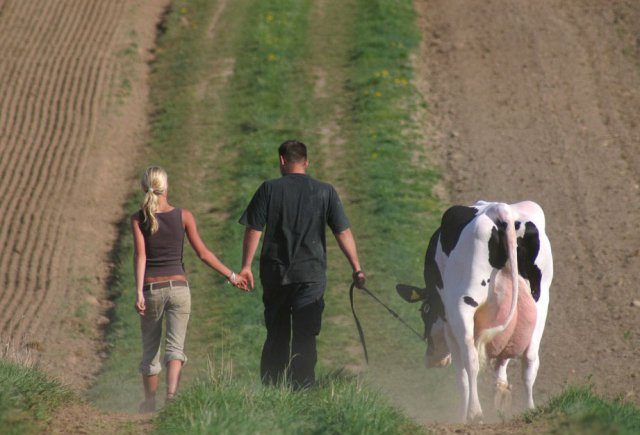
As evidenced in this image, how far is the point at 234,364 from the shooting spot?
1171 cm

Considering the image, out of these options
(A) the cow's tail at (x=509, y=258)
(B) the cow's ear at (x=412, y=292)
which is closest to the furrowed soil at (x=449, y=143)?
(B) the cow's ear at (x=412, y=292)

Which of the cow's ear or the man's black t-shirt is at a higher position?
the man's black t-shirt

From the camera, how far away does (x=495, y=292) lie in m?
8.30

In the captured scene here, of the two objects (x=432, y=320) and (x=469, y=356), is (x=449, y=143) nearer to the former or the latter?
(x=432, y=320)

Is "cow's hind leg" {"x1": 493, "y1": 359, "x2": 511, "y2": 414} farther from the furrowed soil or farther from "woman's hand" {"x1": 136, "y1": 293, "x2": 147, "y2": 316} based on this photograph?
"woman's hand" {"x1": 136, "y1": 293, "x2": 147, "y2": 316}

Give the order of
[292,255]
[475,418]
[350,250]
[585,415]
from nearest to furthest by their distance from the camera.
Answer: [585,415]
[475,418]
[292,255]
[350,250]

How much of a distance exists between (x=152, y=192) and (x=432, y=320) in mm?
3061

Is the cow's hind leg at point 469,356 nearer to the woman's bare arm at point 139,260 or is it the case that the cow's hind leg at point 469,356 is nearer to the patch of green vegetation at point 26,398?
the woman's bare arm at point 139,260

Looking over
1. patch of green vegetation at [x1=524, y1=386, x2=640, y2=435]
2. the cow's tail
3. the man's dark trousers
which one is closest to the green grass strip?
patch of green vegetation at [x1=524, y1=386, x2=640, y2=435]

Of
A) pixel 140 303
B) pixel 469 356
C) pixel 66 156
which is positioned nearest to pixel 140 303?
pixel 140 303

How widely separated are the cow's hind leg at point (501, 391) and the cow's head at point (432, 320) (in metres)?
0.80

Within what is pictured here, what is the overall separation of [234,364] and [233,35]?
1371cm

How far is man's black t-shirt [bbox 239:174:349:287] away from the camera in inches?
326

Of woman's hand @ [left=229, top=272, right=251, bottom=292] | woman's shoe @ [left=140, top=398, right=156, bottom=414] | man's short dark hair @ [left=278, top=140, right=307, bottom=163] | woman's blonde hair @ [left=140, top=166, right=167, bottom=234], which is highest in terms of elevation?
man's short dark hair @ [left=278, top=140, right=307, bottom=163]
